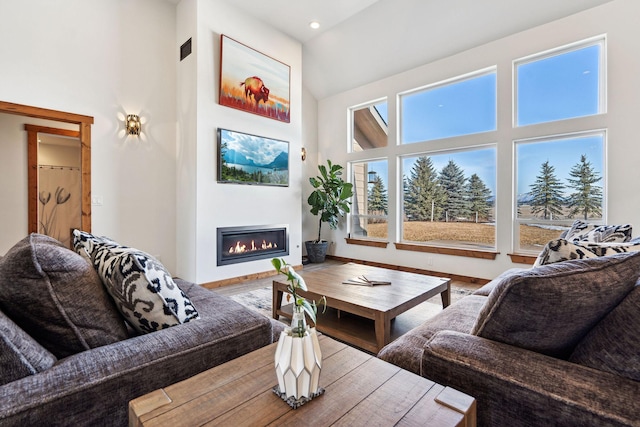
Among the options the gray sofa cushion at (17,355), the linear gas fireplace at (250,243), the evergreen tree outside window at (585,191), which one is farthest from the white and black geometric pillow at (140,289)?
the evergreen tree outside window at (585,191)

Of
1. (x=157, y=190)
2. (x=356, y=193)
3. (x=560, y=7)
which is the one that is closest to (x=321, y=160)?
→ (x=356, y=193)

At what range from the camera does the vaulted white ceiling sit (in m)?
3.71

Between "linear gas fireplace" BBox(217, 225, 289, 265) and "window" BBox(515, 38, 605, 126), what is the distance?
3.74 meters

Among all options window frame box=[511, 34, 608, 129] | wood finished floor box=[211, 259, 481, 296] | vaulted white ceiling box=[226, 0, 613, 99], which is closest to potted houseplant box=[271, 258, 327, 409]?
wood finished floor box=[211, 259, 481, 296]

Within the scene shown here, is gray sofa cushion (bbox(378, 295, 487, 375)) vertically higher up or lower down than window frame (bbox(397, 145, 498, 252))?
lower down

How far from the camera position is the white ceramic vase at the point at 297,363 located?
0.78 m

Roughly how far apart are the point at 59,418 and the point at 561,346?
149cm

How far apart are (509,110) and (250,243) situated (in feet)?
13.2

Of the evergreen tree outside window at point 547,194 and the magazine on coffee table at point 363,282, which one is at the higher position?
the evergreen tree outside window at point 547,194

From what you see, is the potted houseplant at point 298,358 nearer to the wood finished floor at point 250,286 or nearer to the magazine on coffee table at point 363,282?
the magazine on coffee table at point 363,282

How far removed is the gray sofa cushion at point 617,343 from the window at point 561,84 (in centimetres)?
371

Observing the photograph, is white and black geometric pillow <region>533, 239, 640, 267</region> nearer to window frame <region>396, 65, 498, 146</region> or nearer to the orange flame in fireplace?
window frame <region>396, 65, 498, 146</region>

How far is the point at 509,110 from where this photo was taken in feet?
13.0

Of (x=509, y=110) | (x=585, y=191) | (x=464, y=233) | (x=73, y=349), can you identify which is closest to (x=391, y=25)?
(x=509, y=110)
